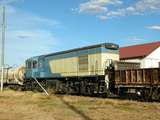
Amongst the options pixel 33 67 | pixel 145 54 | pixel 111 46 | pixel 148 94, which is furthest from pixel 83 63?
pixel 145 54

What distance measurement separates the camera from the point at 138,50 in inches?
2203

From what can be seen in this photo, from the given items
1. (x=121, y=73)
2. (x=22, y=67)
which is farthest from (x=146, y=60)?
(x=121, y=73)

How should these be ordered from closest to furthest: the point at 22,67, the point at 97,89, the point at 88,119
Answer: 1. the point at 88,119
2. the point at 97,89
3. the point at 22,67

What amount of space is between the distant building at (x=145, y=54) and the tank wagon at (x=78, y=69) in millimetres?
18195

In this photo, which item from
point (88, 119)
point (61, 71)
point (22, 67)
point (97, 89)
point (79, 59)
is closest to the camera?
point (88, 119)

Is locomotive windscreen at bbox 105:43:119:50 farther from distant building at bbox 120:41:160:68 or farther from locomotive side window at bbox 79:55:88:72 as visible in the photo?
distant building at bbox 120:41:160:68

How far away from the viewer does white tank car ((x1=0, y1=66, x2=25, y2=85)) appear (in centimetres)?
4225

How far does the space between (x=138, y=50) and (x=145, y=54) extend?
2.96 metres

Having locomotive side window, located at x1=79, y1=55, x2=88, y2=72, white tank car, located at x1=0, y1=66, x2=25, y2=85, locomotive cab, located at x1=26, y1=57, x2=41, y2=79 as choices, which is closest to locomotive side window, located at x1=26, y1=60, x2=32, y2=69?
locomotive cab, located at x1=26, y1=57, x2=41, y2=79

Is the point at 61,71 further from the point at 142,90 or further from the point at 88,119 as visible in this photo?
the point at 88,119

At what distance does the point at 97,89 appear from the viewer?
92.9 ft

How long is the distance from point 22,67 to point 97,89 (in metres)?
17.6

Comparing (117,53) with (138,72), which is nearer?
(138,72)

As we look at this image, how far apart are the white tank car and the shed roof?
1906 centimetres
